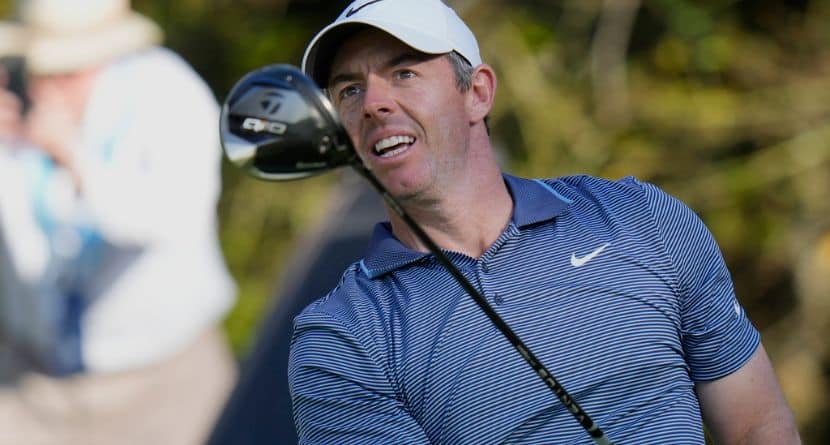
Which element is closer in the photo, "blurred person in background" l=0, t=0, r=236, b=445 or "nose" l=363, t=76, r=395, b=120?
"nose" l=363, t=76, r=395, b=120

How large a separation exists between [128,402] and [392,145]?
3380 mm

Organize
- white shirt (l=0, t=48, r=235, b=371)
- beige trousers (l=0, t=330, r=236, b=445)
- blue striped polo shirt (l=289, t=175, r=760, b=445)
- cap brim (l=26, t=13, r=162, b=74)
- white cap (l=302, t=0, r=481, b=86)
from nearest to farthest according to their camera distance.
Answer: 1. blue striped polo shirt (l=289, t=175, r=760, b=445)
2. white cap (l=302, t=0, r=481, b=86)
3. white shirt (l=0, t=48, r=235, b=371)
4. beige trousers (l=0, t=330, r=236, b=445)
5. cap brim (l=26, t=13, r=162, b=74)

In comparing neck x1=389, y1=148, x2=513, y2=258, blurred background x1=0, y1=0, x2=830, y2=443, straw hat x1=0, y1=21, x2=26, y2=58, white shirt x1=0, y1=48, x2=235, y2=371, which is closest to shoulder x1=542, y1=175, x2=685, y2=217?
neck x1=389, y1=148, x2=513, y2=258

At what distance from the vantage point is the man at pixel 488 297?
2.69 m

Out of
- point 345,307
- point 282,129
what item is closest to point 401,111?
point 345,307

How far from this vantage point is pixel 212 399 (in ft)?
20.0

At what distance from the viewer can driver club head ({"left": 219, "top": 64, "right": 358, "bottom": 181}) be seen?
2311mm

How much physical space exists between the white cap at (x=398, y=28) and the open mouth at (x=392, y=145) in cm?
17

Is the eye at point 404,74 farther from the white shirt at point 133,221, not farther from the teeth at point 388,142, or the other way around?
the white shirt at point 133,221

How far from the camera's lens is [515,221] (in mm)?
2904

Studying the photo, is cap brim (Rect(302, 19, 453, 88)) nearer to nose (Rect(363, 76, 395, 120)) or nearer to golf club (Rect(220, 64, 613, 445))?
nose (Rect(363, 76, 395, 120))

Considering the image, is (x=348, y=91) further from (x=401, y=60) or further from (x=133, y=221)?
(x=133, y=221)

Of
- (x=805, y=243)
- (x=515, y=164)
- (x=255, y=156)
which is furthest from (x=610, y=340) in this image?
(x=515, y=164)

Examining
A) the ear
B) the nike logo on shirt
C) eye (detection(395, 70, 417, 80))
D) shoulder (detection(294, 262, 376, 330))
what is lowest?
shoulder (detection(294, 262, 376, 330))
